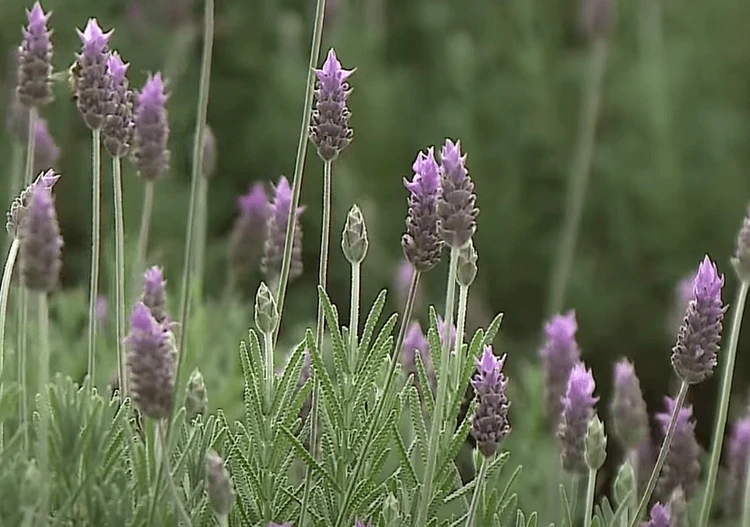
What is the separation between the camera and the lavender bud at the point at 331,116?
1019 millimetres

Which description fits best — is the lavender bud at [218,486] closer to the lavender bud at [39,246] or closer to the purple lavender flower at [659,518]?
the lavender bud at [39,246]

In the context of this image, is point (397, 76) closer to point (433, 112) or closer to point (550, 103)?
point (433, 112)

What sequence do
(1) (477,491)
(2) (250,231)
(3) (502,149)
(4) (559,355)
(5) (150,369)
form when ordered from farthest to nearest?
1. (3) (502,149)
2. (2) (250,231)
3. (4) (559,355)
4. (1) (477,491)
5. (5) (150,369)

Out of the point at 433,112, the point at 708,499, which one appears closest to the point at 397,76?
the point at 433,112

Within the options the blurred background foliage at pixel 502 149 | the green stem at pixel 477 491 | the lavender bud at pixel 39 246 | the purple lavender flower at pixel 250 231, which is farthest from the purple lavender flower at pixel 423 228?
the blurred background foliage at pixel 502 149

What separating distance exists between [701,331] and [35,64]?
2.03 ft

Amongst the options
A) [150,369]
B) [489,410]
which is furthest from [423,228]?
[150,369]

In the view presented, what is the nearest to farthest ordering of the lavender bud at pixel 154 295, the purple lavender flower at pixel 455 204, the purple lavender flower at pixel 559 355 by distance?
the purple lavender flower at pixel 455 204 → the lavender bud at pixel 154 295 → the purple lavender flower at pixel 559 355

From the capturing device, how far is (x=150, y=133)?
47.0 inches

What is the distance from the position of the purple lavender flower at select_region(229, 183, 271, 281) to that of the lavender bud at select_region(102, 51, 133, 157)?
61 cm

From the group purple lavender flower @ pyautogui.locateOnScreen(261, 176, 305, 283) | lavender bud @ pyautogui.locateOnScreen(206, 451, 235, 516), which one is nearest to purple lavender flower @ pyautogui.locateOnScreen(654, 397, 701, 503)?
purple lavender flower @ pyautogui.locateOnScreen(261, 176, 305, 283)

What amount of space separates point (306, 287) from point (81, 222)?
0.51 m

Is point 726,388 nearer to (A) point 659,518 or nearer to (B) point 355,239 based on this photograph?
(A) point 659,518

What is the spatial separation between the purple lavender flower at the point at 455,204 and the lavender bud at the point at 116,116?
285 millimetres
